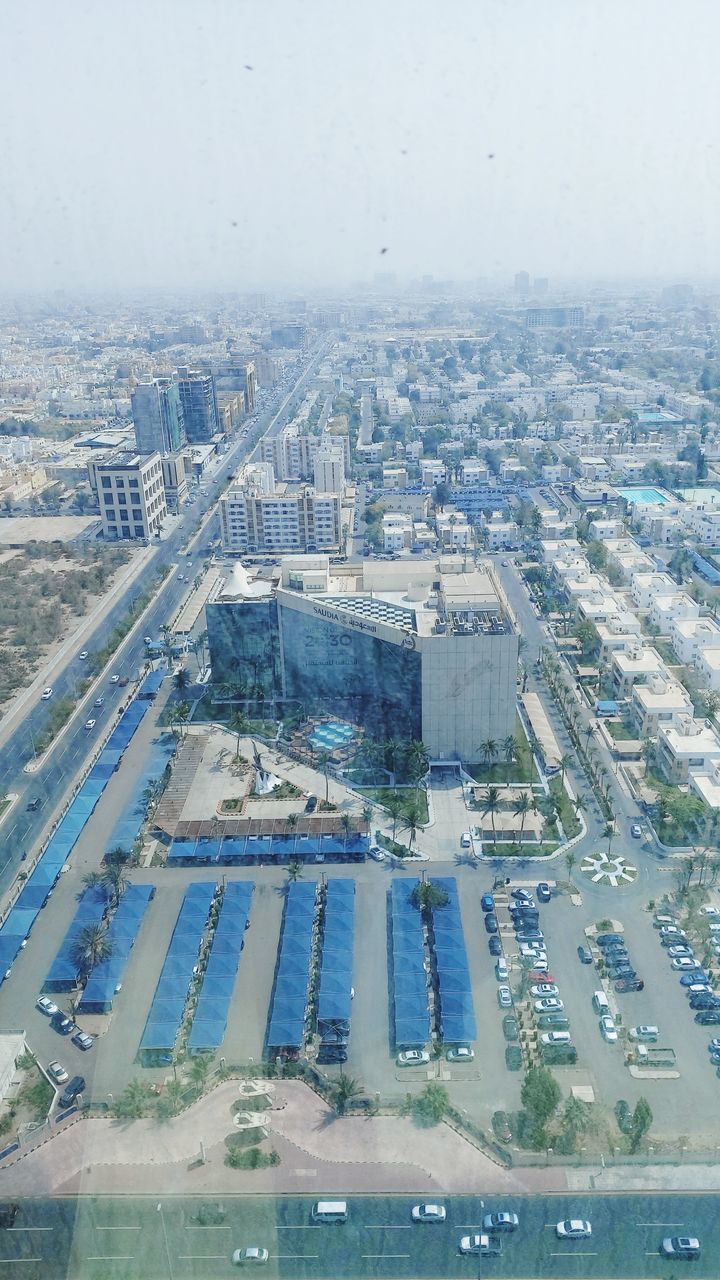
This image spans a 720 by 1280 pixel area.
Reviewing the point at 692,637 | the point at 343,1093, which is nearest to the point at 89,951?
the point at 343,1093

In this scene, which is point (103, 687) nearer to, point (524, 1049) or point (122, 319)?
point (524, 1049)

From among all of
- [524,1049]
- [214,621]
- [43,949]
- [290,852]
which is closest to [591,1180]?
[524,1049]

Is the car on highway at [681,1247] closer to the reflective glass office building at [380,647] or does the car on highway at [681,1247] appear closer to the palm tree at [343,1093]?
the palm tree at [343,1093]

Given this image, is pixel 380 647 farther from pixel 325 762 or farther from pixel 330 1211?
pixel 330 1211

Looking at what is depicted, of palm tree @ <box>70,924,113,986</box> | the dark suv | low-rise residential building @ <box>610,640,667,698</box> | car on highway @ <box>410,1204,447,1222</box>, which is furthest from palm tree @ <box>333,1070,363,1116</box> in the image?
low-rise residential building @ <box>610,640,667,698</box>

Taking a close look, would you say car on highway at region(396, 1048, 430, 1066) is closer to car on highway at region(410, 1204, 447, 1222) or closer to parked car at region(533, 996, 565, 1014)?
parked car at region(533, 996, 565, 1014)
